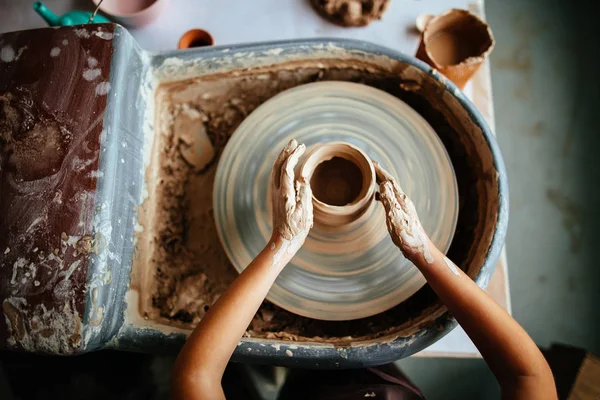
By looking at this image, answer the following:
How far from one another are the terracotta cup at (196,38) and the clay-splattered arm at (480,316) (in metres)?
1.05

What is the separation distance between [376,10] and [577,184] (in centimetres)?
152

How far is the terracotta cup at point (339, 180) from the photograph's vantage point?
1.24 m

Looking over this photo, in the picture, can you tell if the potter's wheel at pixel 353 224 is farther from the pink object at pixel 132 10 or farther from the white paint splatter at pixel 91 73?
the pink object at pixel 132 10

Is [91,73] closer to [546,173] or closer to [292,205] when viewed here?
[292,205]

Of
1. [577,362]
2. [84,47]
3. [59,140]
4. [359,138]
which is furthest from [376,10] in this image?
[577,362]

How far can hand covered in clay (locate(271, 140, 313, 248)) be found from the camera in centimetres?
116

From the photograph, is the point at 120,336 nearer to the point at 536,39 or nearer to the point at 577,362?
the point at 577,362

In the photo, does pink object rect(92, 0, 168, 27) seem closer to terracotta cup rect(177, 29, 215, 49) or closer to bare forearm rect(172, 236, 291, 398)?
terracotta cup rect(177, 29, 215, 49)

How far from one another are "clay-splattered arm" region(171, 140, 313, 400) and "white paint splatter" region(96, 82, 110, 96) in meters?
0.54

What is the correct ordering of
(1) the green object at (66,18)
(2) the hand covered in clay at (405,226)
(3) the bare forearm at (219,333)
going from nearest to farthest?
1. (3) the bare forearm at (219,333)
2. (2) the hand covered in clay at (405,226)
3. (1) the green object at (66,18)

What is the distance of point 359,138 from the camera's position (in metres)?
1.49

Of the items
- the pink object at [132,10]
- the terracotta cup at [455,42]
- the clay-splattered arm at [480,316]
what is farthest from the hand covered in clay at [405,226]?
the pink object at [132,10]

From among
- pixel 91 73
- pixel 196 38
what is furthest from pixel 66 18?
pixel 91 73

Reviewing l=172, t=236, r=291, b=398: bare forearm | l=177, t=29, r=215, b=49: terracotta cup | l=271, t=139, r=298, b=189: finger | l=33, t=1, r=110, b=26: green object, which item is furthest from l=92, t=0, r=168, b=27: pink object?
l=172, t=236, r=291, b=398: bare forearm
